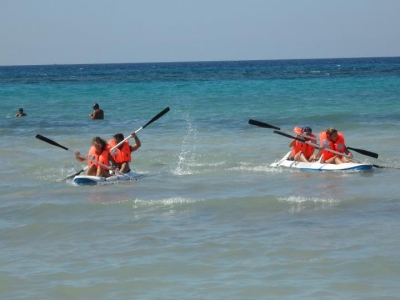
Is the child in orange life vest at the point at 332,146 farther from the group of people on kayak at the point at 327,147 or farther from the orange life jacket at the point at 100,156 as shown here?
the orange life jacket at the point at 100,156

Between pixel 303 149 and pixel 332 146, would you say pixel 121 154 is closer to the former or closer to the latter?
pixel 303 149

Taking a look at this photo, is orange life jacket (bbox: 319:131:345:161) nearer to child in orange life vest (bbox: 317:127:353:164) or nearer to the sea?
child in orange life vest (bbox: 317:127:353:164)

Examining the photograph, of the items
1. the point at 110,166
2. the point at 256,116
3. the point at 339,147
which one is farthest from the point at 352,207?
the point at 256,116

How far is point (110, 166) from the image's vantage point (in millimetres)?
17078

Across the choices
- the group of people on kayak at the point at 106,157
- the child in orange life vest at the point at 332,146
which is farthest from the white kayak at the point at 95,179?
the child in orange life vest at the point at 332,146

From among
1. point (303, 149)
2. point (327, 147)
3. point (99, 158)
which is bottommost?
point (99, 158)

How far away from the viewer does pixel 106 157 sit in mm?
17156

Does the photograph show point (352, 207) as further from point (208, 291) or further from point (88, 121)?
point (88, 121)

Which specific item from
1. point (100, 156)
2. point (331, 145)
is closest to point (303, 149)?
point (331, 145)

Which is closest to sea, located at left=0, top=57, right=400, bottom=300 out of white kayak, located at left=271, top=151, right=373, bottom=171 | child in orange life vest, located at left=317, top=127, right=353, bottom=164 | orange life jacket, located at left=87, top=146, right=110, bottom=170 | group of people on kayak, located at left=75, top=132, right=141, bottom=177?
white kayak, located at left=271, top=151, right=373, bottom=171

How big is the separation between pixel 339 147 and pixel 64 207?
667cm

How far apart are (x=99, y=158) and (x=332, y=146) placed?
5058 mm

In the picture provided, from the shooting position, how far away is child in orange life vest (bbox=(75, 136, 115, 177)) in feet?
55.4

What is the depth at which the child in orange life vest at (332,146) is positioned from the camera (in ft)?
58.2
